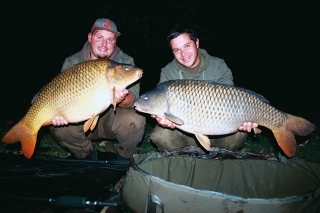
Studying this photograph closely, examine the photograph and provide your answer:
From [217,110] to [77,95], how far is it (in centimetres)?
96

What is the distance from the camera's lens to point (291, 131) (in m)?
1.91

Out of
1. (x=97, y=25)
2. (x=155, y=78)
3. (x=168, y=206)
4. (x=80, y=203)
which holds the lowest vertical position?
(x=155, y=78)

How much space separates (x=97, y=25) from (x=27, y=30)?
15.8 metres

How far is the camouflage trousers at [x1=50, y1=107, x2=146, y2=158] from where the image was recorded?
2348 mm

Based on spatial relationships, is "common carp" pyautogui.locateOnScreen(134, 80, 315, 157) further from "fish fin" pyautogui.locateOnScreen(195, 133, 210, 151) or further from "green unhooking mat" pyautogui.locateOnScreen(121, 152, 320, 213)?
"green unhooking mat" pyautogui.locateOnScreen(121, 152, 320, 213)

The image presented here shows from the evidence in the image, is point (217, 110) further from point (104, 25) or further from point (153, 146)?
point (153, 146)

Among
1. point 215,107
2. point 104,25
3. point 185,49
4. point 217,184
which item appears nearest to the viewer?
point 215,107

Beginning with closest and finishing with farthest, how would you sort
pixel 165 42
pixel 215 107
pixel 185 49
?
pixel 215 107, pixel 185 49, pixel 165 42

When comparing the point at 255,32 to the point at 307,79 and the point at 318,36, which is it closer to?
the point at 318,36

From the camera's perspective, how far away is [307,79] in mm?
9719

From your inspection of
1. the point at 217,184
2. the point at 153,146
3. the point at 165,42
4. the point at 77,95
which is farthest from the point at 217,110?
the point at 165,42

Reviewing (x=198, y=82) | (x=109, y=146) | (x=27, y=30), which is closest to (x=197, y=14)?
(x=109, y=146)

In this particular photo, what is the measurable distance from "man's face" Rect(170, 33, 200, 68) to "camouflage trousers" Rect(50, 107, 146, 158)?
60 cm

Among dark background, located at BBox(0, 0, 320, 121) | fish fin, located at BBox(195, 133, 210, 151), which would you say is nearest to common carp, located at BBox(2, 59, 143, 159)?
fish fin, located at BBox(195, 133, 210, 151)
